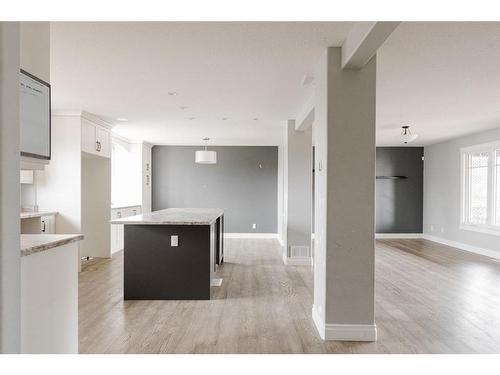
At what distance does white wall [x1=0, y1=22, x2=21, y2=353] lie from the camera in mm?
1432

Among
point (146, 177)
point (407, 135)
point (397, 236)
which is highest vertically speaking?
point (407, 135)

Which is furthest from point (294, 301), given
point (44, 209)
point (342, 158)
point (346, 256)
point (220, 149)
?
point (220, 149)

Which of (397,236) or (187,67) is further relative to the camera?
(397,236)

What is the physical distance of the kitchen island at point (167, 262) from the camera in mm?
4430

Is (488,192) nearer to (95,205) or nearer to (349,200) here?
(349,200)

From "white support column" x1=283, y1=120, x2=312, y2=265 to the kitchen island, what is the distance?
237cm

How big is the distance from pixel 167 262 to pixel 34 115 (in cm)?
266

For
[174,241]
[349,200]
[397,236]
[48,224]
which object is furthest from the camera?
[397,236]

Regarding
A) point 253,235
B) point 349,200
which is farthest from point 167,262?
point 253,235

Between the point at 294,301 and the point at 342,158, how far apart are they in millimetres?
1961

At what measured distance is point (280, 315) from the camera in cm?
390
